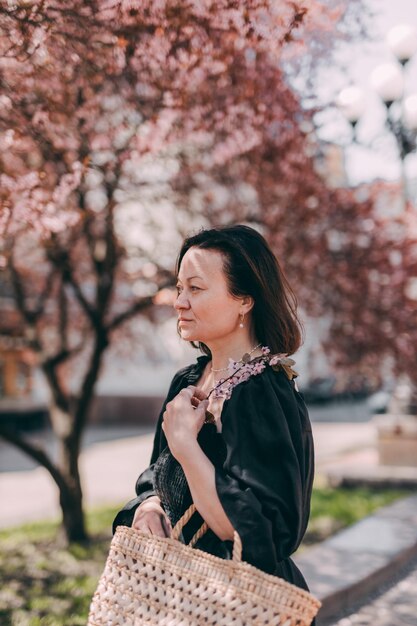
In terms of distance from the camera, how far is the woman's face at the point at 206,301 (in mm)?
2150

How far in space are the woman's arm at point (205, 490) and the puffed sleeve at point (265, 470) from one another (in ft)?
0.09

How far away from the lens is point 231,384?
6.77 feet

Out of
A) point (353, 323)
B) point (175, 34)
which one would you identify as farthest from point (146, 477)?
point (353, 323)

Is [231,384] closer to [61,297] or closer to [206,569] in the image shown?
[206,569]

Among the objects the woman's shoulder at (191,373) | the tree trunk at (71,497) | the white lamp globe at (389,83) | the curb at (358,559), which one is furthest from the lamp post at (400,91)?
the woman's shoulder at (191,373)

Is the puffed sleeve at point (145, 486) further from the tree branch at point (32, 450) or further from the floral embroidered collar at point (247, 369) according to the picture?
the tree branch at point (32, 450)

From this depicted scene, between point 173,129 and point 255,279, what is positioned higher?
point 173,129

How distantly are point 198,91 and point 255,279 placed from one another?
12.7 ft

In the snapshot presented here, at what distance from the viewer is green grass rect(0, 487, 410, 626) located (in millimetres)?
5020

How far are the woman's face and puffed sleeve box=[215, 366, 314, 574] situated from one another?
0.23 meters

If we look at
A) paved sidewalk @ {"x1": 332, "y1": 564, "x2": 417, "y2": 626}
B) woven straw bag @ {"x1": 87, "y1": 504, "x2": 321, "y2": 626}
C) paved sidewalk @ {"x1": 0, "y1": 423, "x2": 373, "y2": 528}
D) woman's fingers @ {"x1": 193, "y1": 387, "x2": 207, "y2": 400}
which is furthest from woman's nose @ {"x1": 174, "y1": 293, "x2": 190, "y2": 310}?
paved sidewalk @ {"x1": 0, "y1": 423, "x2": 373, "y2": 528}

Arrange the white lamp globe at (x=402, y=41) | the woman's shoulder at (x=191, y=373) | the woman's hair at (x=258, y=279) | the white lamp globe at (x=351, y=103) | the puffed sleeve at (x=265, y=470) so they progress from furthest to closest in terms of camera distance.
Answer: the white lamp globe at (x=402, y=41) < the white lamp globe at (x=351, y=103) < the woman's shoulder at (x=191, y=373) < the woman's hair at (x=258, y=279) < the puffed sleeve at (x=265, y=470)

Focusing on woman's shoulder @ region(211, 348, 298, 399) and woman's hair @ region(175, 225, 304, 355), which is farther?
woman's hair @ region(175, 225, 304, 355)

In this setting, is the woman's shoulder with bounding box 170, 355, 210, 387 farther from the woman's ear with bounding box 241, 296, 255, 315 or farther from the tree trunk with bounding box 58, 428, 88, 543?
the tree trunk with bounding box 58, 428, 88, 543
